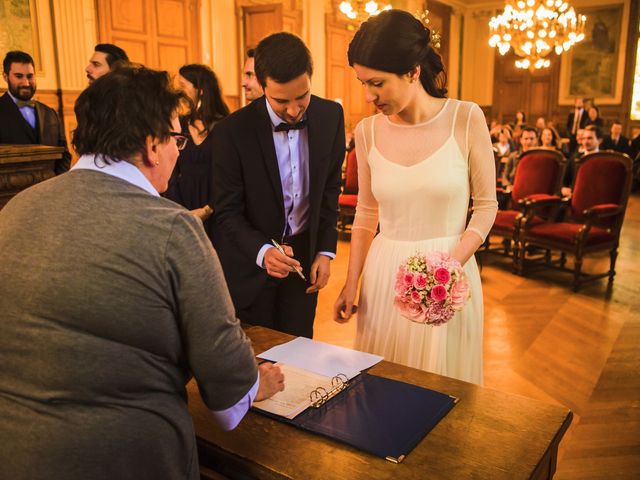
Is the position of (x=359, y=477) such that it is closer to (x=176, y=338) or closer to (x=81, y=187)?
(x=176, y=338)

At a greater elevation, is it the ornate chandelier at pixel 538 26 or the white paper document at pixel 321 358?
the ornate chandelier at pixel 538 26

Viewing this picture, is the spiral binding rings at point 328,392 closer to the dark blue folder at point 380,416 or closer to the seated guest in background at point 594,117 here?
the dark blue folder at point 380,416

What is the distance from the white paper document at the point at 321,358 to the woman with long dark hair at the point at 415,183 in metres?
0.31

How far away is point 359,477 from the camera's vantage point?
3.66ft

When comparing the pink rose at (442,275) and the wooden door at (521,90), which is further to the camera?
the wooden door at (521,90)

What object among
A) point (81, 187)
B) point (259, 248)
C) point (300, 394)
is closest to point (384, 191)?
point (259, 248)

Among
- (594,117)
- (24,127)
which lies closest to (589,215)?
(24,127)

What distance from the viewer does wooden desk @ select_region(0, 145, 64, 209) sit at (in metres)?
2.44

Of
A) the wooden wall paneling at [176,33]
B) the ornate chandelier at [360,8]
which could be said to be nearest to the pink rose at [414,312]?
the ornate chandelier at [360,8]

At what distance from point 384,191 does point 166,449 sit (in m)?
1.15

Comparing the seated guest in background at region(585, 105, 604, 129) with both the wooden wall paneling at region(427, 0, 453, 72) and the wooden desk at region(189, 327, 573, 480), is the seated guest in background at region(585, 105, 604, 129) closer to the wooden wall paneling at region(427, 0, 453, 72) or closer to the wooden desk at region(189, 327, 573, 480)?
the wooden wall paneling at region(427, 0, 453, 72)

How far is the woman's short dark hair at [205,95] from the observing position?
288cm

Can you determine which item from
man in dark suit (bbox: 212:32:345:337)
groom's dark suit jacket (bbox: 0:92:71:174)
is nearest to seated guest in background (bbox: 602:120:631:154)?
groom's dark suit jacket (bbox: 0:92:71:174)

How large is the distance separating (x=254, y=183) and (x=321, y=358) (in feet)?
2.47
